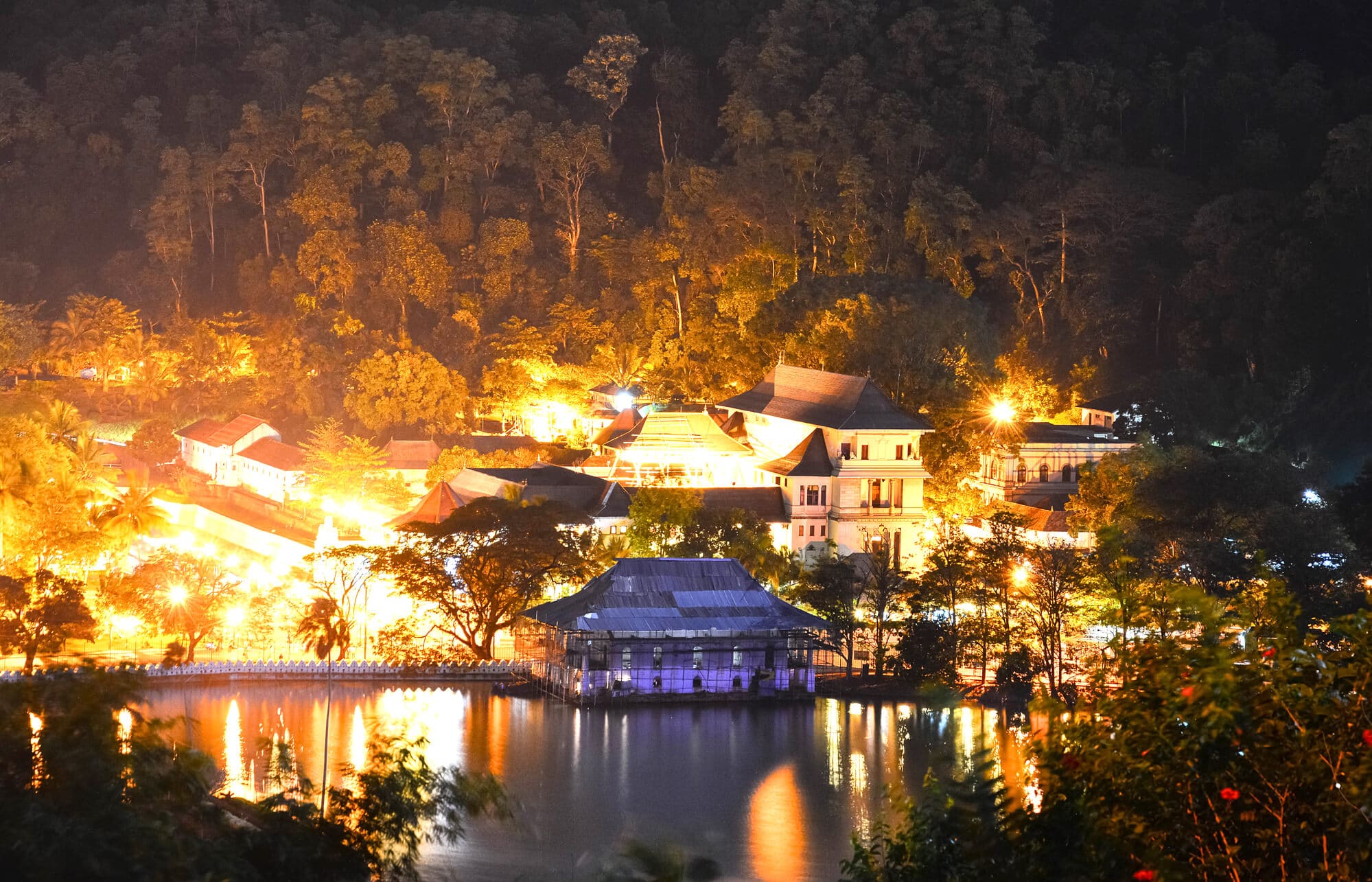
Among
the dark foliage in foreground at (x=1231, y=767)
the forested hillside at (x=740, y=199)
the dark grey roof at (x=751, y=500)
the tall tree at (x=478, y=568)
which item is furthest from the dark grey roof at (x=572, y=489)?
the dark foliage in foreground at (x=1231, y=767)

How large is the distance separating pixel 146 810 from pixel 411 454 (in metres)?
27.8

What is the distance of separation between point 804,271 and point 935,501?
44.0 feet

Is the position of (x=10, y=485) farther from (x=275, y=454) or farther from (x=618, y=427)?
(x=618, y=427)

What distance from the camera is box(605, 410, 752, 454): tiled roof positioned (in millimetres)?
35781

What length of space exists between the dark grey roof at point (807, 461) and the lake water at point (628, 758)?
31.4ft

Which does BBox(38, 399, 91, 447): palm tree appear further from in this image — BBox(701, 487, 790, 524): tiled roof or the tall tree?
BBox(701, 487, 790, 524): tiled roof

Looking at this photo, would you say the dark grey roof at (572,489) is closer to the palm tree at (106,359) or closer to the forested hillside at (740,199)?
the forested hillside at (740,199)

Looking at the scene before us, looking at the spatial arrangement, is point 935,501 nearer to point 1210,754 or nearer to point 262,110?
point 1210,754

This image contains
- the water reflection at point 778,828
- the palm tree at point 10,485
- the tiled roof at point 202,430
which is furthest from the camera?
the tiled roof at point 202,430

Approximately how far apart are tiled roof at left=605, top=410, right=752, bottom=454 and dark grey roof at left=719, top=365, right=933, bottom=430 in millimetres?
1505

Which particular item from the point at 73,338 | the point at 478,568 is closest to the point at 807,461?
the point at 478,568

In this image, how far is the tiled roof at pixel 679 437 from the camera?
35781 mm

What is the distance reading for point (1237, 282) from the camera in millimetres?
44125

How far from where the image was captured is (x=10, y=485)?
30.5 metres
